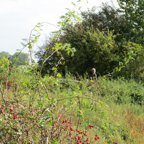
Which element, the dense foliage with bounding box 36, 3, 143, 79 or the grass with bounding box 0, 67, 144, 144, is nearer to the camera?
the grass with bounding box 0, 67, 144, 144

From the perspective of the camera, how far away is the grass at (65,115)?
2.74 meters

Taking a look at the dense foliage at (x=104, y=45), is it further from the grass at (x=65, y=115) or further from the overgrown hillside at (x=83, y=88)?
the grass at (x=65, y=115)

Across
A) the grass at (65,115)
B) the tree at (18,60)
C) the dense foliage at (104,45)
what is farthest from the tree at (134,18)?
the tree at (18,60)

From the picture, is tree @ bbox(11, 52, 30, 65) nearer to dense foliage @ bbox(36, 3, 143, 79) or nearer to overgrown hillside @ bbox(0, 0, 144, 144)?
overgrown hillside @ bbox(0, 0, 144, 144)

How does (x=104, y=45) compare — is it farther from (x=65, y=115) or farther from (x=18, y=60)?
(x=18, y=60)

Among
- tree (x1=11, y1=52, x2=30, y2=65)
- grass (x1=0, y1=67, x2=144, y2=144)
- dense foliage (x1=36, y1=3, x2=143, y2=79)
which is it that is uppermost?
dense foliage (x1=36, y1=3, x2=143, y2=79)

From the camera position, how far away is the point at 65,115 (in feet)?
15.9

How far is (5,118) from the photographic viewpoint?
2.82m

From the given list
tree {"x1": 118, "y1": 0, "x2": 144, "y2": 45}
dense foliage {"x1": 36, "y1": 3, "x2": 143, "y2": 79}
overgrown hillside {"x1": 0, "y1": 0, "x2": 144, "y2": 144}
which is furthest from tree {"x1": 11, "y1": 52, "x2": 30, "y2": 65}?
tree {"x1": 118, "y1": 0, "x2": 144, "y2": 45}

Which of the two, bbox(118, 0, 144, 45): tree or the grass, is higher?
bbox(118, 0, 144, 45): tree

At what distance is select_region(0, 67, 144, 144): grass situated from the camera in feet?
8.98

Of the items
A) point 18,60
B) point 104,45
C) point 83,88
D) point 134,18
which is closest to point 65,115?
point 18,60

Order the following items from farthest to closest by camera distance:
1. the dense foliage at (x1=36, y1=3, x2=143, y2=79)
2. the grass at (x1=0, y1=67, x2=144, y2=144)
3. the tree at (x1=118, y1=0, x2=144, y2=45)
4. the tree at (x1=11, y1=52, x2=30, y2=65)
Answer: the tree at (x1=118, y1=0, x2=144, y2=45), the dense foliage at (x1=36, y1=3, x2=143, y2=79), the grass at (x1=0, y1=67, x2=144, y2=144), the tree at (x1=11, y1=52, x2=30, y2=65)

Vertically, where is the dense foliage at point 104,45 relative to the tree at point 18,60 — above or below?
above
